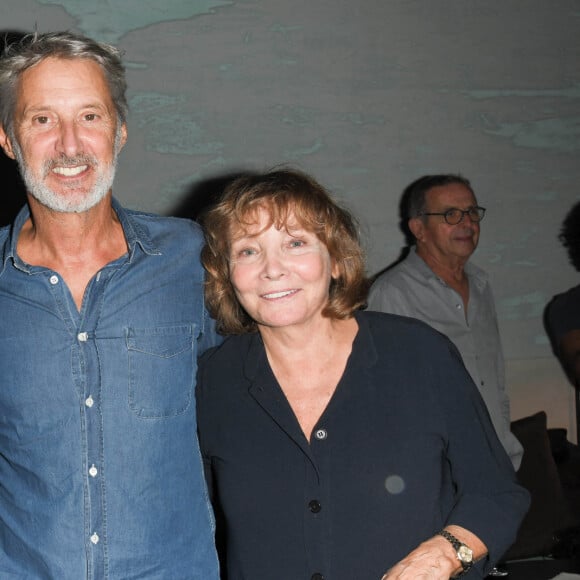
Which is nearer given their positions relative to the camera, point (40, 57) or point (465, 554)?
point (465, 554)

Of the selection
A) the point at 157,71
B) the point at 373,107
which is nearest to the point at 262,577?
the point at 157,71

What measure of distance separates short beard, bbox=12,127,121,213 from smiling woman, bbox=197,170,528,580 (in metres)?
0.27

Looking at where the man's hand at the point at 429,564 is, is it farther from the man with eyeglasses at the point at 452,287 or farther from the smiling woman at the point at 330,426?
the man with eyeglasses at the point at 452,287

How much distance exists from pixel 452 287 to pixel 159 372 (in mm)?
2425

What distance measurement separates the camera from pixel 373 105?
4641 mm

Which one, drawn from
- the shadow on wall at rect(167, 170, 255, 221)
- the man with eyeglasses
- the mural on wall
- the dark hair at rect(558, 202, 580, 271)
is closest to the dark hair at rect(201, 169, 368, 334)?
the mural on wall

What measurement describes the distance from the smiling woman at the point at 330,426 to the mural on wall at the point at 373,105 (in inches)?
73.6

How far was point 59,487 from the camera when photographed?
194 cm

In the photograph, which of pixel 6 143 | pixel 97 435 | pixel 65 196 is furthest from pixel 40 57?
pixel 97 435

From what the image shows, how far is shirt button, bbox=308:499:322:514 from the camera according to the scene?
1.87 meters

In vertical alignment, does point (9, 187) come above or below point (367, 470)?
above

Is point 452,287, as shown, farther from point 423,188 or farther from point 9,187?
point 9,187

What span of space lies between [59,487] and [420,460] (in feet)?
2.59

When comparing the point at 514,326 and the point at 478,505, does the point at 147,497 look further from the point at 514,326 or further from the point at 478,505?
the point at 514,326
